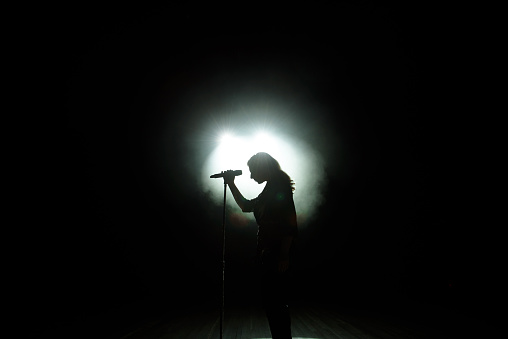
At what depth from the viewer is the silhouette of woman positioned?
171cm

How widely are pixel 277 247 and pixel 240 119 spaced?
5673 millimetres

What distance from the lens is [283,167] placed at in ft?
24.1

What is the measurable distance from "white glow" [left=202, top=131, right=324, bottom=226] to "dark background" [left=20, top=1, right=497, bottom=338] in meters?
0.25

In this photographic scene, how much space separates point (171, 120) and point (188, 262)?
326 cm

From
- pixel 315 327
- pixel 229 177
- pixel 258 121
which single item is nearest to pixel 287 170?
pixel 258 121

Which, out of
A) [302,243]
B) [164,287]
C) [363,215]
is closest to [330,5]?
[363,215]

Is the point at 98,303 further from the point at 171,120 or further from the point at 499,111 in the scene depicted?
the point at 499,111

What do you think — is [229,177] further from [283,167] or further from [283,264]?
[283,167]

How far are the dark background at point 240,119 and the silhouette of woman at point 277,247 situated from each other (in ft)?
16.8

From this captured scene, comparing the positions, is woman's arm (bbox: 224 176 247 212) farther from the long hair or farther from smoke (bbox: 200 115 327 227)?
smoke (bbox: 200 115 327 227)

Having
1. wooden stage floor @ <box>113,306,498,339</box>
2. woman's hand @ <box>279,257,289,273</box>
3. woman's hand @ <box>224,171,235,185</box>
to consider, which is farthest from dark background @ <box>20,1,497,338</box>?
woman's hand @ <box>279,257,289,273</box>

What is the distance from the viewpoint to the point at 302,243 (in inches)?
324

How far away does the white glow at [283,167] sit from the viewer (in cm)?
657

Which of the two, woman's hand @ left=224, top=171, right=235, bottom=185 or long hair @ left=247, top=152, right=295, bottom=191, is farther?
woman's hand @ left=224, top=171, right=235, bottom=185
